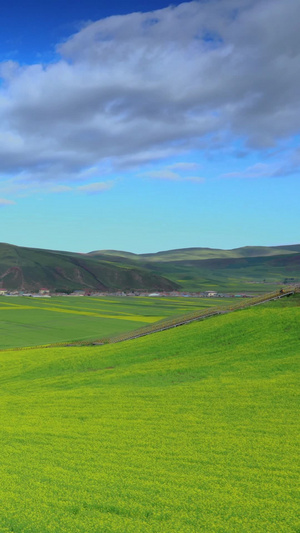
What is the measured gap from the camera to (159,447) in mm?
17250

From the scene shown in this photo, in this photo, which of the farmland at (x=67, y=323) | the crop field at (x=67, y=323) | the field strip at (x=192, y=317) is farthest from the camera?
the farmland at (x=67, y=323)

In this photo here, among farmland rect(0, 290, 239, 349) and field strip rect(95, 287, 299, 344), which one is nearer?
field strip rect(95, 287, 299, 344)

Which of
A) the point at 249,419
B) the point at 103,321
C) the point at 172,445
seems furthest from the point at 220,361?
the point at 103,321

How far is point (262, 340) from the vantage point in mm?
37781

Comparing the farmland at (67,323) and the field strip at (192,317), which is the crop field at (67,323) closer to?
the farmland at (67,323)

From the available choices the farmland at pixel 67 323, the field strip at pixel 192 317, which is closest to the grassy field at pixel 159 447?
the field strip at pixel 192 317

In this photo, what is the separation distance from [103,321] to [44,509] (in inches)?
3435

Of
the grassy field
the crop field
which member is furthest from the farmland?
the grassy field

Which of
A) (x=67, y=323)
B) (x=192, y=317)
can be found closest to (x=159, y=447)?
(x=192, y=317)

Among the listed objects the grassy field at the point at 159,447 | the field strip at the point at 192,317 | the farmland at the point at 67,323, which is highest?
the field strip at the point at 192,317

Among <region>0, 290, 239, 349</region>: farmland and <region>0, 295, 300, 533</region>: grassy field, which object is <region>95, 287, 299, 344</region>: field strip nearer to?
<region>0, 290, 239, 349</region>: farmland

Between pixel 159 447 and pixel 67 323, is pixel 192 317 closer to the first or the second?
pixel 159 447

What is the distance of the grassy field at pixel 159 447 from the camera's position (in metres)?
12.2

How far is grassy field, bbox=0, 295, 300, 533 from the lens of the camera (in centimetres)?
1217
